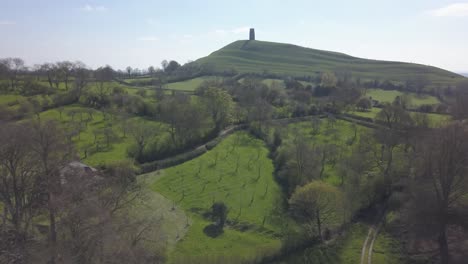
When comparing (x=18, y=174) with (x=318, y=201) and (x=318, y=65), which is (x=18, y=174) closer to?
(x=318, y=201)

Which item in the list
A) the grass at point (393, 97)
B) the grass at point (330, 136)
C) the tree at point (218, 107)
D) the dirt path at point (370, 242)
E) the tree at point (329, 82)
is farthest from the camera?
the tree at point (329, 82)

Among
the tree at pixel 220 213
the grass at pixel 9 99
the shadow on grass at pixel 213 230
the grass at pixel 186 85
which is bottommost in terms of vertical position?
the shadow on grass at pixel 213 230

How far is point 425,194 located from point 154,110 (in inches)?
2055

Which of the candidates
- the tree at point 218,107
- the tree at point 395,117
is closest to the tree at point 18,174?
the tree at point 218,107

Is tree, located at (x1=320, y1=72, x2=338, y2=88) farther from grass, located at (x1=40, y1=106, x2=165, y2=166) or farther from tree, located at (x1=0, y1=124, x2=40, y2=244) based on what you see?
tree, located at (x1=0, y1=124, x2=40, y2=244)

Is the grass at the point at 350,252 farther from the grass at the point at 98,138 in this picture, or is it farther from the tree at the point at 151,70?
the tree at the point at 151,70

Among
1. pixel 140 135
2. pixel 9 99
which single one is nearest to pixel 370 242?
pixel 140 135

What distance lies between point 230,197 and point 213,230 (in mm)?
6700

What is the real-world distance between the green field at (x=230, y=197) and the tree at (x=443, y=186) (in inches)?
493

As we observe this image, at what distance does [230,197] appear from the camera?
1441 inches

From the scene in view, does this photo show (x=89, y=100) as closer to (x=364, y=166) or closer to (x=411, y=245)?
(x=364, y=166)

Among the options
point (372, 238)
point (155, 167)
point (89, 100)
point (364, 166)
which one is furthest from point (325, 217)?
point (89, 100)

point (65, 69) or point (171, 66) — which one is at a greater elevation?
point (171, 66)

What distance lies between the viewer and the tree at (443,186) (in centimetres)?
2694
